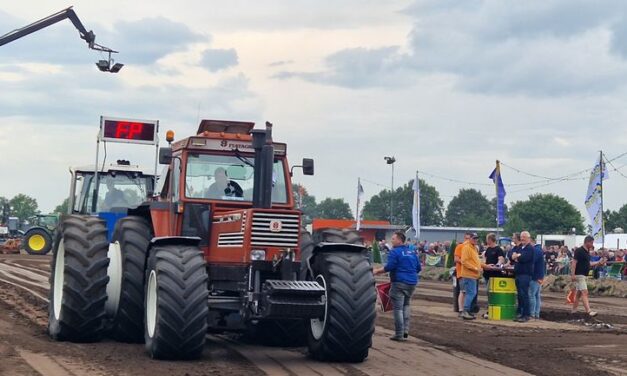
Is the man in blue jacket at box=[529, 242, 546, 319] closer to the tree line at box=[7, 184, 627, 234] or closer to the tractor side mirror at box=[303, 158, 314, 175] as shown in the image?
the tractor side mirror at box=[303, 158, 314, 175]

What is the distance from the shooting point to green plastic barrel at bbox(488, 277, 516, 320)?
1900cm

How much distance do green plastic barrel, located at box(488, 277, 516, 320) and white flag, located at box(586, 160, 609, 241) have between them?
17.4m

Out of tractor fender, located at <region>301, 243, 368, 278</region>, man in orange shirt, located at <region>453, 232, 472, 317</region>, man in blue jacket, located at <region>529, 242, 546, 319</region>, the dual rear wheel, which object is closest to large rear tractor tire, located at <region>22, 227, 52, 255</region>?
man in orange shirt, located at <region>453, 232, 472, 317</region>

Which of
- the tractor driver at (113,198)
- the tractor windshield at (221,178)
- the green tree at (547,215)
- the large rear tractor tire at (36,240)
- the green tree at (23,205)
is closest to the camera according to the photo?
the tractor windshield at (221,178)

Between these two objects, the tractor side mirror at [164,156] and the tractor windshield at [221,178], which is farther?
the tractor windshield at [221,178]

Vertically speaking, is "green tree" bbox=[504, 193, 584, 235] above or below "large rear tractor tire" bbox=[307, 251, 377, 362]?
above

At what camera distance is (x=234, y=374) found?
34.0 feet

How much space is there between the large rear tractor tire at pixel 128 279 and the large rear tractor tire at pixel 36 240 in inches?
1131

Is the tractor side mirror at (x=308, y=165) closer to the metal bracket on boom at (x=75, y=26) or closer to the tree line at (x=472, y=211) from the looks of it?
the metal bracket on boom at (x=75, y=26)

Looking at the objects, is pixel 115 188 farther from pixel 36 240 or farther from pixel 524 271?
pixel 36 240

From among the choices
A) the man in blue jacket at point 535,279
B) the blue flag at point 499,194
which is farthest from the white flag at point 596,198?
the man in blue jacket at point 535,279

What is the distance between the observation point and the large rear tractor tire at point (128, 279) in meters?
12.4

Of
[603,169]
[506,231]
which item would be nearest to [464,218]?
[506,231]

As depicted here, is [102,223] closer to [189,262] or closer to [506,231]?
[189,262]
